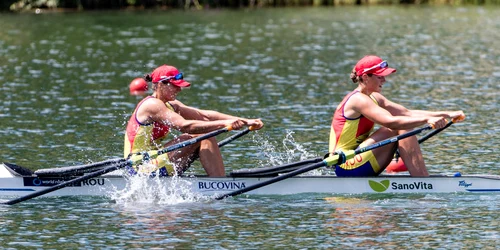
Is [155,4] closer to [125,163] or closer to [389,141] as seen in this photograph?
[125,163]

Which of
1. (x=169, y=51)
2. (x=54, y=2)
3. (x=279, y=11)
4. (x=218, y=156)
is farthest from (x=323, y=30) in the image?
(x=218, y=156)

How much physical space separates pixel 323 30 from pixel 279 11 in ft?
50.2

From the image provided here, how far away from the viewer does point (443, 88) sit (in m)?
27.7

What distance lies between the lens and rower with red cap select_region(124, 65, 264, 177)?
1504 centimetres

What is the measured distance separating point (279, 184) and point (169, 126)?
6.18 ft

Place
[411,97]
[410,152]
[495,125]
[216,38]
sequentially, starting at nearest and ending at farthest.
Result: [410,152] → [495,125] → [411,97] → [216,38]

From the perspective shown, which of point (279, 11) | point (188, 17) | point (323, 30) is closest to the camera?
point (323, 30)

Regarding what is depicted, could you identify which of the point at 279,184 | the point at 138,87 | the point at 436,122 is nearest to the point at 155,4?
the point at 138,87

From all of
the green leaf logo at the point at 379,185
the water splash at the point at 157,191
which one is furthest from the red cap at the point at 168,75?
the green leaf logo at the point at 379,185

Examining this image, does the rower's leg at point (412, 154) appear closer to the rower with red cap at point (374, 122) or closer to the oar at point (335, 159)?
the rower with red cap at point (374, 122)

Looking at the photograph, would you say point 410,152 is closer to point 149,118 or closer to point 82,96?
point 149,118

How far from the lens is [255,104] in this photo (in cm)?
2555

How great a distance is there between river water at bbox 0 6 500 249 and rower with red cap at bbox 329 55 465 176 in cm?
53

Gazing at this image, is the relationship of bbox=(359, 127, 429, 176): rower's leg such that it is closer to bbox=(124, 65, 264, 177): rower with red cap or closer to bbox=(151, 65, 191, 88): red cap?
bbox=(124, 65, 264, 177): rower with red cap
